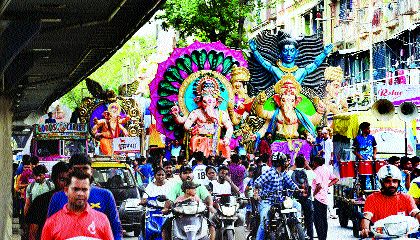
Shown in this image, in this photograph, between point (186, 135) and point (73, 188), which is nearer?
point (73, 188)

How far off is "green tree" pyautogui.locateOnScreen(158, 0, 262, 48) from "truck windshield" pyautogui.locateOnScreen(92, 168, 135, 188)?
28.8 metres

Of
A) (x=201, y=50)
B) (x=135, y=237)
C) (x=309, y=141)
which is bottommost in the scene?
(x=135, y=237)

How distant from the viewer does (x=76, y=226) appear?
1079cm

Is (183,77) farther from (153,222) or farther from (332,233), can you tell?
(153,222)

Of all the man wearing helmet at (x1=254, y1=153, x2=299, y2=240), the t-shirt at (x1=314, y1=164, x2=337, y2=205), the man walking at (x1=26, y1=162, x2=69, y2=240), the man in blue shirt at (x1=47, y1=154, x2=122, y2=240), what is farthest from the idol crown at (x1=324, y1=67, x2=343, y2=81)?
the man in blue shirt at (x1=47, y1=154, x2=122, y2=240)

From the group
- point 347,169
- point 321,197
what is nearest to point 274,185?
point 321,197

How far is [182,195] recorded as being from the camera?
1844cm

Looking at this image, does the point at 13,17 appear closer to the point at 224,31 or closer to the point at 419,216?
the point at 419,216

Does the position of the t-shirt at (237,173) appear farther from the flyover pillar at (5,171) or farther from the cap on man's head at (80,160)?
the cap on man's head at (80,160)

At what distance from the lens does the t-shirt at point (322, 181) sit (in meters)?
23.1

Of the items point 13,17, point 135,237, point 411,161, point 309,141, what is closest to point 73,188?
point 13,17

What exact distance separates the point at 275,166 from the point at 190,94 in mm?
11288

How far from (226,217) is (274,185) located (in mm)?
1172

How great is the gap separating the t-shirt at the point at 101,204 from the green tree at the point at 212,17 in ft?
Answer: 144
